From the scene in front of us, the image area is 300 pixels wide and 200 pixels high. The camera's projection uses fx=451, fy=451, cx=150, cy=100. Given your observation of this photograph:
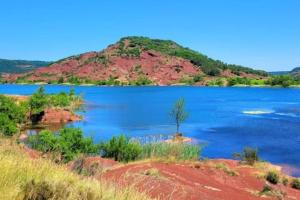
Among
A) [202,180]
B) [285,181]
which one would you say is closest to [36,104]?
[285,181]

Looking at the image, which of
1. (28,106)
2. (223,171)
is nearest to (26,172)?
(223,171)

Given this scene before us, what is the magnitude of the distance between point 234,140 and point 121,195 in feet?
153

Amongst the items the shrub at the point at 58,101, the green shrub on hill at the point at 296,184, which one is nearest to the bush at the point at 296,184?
the green shrub on hill at the point at 296,184

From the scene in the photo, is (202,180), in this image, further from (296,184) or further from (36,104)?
(36,104)

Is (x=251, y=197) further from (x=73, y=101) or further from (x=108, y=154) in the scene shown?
(x=73, y=101)

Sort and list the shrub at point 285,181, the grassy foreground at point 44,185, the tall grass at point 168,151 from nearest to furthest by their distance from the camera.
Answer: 1. the grassy foreground at point 44,185
2. the shrub at point 285,181
3. the tall grass at point 168,151

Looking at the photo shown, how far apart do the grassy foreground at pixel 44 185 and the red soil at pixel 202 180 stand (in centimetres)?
599

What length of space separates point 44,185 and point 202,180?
46.8 feet

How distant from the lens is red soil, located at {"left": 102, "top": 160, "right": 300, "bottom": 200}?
14422 mm

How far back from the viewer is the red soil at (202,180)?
1442 cm

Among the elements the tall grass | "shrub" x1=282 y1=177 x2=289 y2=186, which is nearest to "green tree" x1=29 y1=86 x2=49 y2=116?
the tall grass

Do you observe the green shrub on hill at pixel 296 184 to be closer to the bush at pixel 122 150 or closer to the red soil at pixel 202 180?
the red soil at pixel 202 180

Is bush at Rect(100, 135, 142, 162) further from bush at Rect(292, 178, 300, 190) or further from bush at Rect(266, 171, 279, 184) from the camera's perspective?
bush at Rect(292, 178, 300, 190)

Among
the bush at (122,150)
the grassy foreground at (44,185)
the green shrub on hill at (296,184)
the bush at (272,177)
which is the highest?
the grassy foreground at (44,185)
